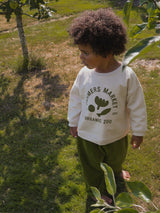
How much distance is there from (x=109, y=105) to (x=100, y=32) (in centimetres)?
55

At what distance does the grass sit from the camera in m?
2.58

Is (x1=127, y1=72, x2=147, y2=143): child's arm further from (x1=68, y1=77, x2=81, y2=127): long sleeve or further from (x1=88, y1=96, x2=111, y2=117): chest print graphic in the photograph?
(x1=68, y1=77, x2=81, y2=127): long sleeve

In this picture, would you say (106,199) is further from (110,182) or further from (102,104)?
(110,182)

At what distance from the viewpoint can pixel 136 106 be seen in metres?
1.88

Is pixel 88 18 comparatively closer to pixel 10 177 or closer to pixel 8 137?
pixel 10 177

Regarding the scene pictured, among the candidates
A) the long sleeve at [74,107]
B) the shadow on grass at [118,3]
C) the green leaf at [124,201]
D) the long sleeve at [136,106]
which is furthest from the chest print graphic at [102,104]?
the shadow on grass at [118,3]

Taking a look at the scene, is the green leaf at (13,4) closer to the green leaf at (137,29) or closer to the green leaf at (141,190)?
the green leaf at (137,29)

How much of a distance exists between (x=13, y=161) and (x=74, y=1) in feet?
32.6

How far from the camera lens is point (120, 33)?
5.85 feet

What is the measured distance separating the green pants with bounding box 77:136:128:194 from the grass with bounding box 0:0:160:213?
0.37 meters

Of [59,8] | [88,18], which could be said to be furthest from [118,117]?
[59,8]

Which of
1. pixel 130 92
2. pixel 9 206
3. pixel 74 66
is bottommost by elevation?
pixel 9 206

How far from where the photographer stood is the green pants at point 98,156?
6.92 feet

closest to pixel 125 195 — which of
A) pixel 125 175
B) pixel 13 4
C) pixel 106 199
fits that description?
pixel 106 199
